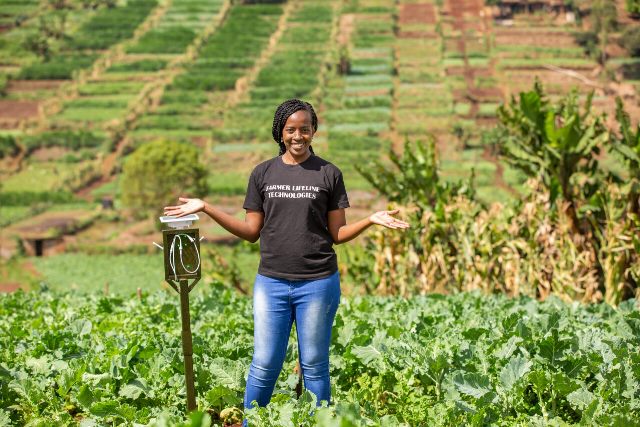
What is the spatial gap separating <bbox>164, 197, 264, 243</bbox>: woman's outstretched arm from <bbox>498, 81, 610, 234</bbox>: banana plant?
21.6 ft

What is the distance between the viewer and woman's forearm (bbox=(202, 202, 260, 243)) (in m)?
4.05

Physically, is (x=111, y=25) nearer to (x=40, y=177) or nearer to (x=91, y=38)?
(x=91, y=38)

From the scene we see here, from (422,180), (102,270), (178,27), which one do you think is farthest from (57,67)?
(422,180)

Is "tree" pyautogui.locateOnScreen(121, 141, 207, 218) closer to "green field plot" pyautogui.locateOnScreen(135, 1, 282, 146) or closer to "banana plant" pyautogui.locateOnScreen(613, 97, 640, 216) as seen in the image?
"green field plot" pyautogui.locateOnScreen(135, 1, 282, 146)

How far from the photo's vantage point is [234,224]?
4.12 metres

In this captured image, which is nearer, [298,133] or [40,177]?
[298,133]

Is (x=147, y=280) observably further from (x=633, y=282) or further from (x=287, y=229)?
(x=287, y=229)

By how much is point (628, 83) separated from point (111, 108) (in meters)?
26.1

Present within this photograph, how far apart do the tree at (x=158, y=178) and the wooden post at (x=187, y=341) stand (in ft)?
106

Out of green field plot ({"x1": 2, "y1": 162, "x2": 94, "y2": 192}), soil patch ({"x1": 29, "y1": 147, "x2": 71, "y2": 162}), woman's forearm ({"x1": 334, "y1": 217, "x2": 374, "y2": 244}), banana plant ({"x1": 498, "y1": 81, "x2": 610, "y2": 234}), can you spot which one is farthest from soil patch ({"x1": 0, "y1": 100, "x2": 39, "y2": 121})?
woman's forearm ({"x1": 334, "y1": 217, "x2": 374, "y2": 244})

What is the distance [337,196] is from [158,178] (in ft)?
109

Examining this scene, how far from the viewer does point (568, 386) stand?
430 cm

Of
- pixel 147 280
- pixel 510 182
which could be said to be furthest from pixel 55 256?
pixel 510 182

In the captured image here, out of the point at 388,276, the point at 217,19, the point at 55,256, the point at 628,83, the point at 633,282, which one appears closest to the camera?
the point at 633,282
